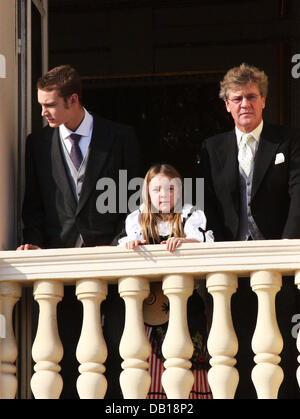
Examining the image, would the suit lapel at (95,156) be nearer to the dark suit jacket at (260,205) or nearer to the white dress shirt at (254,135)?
the dark suit jacket at (260,205)

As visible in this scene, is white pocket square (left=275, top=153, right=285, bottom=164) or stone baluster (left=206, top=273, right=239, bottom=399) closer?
stone baluster (left=206, top=273, right=239, bottom=399)

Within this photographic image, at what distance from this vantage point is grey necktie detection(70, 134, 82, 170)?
5809 millimetres

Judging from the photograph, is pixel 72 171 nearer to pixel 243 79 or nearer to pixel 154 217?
pixel 154 217

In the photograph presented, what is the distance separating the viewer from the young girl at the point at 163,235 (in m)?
5.42

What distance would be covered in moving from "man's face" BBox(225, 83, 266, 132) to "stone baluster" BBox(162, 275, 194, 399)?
2.71ft

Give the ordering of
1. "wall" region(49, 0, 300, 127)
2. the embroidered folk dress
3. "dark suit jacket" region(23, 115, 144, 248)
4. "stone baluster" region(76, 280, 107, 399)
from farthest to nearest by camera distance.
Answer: "wall" region(49, 0, 300, 127), "dark suit jacket" region(23, 115, 144, 248), the embroidered folk dress, "stone baluster" region(76, 280, 107, 399)

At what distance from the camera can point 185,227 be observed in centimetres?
543

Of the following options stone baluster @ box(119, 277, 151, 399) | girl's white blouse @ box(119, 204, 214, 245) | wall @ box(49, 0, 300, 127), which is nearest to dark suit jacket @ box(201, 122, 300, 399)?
girl's white blouse @ box(119, 204, 214, 245)

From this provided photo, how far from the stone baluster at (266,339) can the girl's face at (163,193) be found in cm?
53

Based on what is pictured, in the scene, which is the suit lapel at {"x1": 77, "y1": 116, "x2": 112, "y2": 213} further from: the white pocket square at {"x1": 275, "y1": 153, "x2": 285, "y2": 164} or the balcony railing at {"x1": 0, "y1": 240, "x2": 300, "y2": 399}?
the white pocket square at {"x1": 275, "y1": 153, "x2": 285, "y2": 164}

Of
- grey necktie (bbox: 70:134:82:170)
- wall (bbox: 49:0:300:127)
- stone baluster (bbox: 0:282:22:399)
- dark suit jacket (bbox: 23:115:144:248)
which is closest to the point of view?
stone baluster (bbox: 0:282:22:399)

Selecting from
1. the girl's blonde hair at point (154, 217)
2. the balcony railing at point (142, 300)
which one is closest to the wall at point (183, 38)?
the girl's blonde hair at point (154, 217)

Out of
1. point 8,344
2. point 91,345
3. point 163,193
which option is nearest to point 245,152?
point 163,193

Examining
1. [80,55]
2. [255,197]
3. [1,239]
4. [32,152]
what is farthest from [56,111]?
[80,55]
